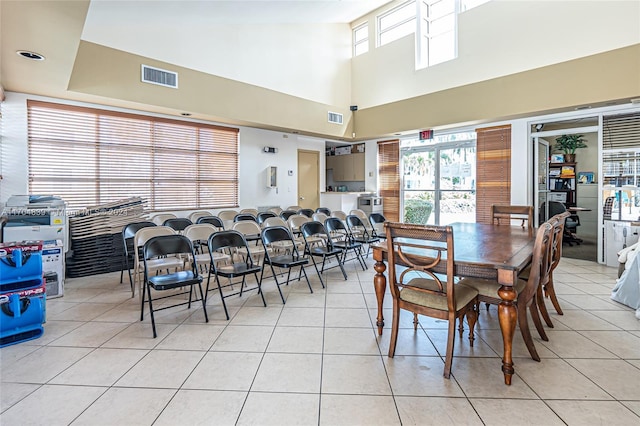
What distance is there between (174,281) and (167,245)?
0.46m

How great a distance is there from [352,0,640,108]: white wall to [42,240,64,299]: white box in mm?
6805

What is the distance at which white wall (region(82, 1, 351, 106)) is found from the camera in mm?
4488

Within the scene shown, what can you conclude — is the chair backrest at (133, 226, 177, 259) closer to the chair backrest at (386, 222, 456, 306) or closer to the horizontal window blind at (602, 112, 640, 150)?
the chair backrest at (386, 222, 456, 306)

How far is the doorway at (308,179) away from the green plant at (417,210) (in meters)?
2.39

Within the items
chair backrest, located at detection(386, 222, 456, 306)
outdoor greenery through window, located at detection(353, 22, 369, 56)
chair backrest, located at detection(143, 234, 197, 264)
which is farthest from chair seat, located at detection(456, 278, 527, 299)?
outdoor greenery through window, located at detection(353, 22, 369, 56)

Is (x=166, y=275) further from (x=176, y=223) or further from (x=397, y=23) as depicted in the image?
(x=397, y=23)

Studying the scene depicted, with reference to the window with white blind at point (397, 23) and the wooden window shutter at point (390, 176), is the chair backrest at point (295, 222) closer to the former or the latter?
the wooden window shutter at point (390, 176)

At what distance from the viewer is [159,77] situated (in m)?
5.09

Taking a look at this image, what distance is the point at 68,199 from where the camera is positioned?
4.94 meters

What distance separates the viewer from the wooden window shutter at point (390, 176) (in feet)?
27.3

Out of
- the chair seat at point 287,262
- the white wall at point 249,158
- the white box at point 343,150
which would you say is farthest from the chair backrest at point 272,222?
the white box at point 343,150

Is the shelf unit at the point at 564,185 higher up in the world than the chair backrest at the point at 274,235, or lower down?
higher up

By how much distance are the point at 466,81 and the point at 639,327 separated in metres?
4.99

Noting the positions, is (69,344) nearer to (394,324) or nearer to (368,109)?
(394,324)
